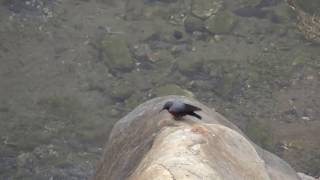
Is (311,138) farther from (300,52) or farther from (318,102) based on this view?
(300,52)

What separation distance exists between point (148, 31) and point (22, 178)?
17.3 ft

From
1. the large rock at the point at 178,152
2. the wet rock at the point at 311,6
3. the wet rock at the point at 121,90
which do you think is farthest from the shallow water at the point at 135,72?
the large rock at the point at 178,152

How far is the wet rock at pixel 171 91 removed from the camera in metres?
10.3

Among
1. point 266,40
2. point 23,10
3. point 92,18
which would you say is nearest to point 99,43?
point 92,18

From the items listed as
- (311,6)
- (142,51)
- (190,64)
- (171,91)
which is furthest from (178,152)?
(311,6)

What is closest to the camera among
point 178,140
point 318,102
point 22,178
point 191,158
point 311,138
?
point 191,158

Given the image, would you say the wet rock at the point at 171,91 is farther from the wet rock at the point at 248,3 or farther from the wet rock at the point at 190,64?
the wet rock at the point at 248,3

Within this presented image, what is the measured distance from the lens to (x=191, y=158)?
350cm

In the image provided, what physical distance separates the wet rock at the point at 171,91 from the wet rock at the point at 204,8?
2784mm

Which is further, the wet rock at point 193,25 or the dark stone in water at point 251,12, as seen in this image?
the dark stone in water at point 251,12

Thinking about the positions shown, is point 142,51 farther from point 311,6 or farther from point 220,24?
point 311,6

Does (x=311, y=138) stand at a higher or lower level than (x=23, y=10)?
lower

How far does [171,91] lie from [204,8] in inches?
131

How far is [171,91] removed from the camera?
10.4 meters
